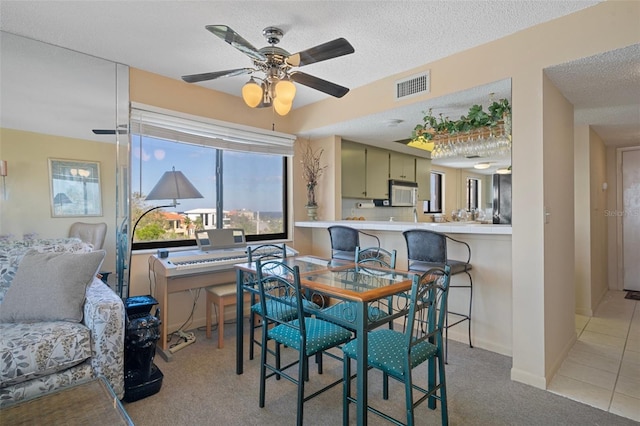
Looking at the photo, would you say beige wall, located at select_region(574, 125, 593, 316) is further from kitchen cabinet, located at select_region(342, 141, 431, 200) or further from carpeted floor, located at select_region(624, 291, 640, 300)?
kitchen cabinet, located at select_region(342, 141, 431, 200)

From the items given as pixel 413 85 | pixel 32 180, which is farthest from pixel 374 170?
pixel 32 180

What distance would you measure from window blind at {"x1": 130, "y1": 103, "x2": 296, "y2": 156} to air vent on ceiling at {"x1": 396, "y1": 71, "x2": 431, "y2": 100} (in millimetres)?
1539

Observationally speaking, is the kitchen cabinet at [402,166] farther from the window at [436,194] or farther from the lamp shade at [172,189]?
the lamp shade at [172,189]

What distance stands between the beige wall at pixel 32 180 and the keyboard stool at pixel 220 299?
45.8 inches

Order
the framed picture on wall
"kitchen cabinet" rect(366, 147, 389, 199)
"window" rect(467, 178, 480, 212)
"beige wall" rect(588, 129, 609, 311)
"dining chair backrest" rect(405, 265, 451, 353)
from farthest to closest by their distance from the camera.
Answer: "window" rect(467, 178, 480, 212) < "kitchen cabinet" rect(366, 147, 389, 199) < "beige wall" rect(588, 129, 609, 311) < the framed picture on wall < "dining chair backrest" rect(405, 265, 451, 353)

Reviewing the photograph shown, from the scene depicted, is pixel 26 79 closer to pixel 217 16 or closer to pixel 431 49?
pixel 217 16

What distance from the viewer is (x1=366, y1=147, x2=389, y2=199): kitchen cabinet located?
481 cm

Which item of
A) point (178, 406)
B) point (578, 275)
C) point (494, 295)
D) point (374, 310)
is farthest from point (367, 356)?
point (578, 275)

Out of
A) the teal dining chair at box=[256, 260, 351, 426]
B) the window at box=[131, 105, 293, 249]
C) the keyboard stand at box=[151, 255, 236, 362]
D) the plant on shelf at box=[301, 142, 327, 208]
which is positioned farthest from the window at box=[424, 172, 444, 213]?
the teal dining chair at box=[256, 260, 351, 426]

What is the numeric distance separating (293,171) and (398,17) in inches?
92.5

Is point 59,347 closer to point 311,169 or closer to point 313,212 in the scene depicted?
point 313,212

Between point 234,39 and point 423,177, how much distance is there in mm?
4715

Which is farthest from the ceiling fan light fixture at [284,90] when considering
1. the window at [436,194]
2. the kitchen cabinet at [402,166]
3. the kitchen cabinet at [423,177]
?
the window at [436,194]

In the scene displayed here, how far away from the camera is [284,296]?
6.77ft
